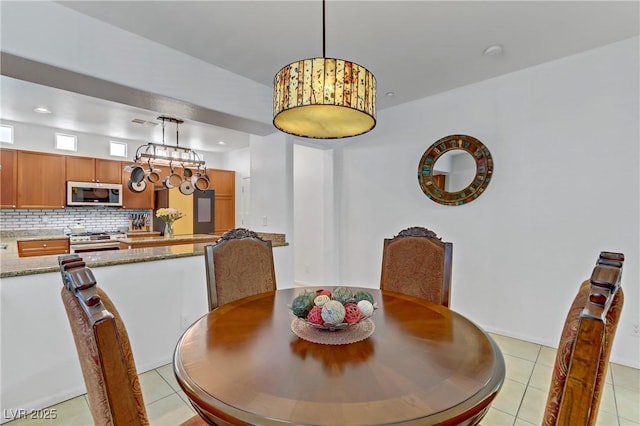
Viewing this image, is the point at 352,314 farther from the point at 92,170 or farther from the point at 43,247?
the point at 92,170

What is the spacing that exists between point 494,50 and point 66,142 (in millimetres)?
5966

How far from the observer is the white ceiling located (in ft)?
6.49

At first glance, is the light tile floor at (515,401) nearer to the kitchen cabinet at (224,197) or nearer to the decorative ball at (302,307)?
the decorative ball at (302,307)

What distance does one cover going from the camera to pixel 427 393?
0.84m

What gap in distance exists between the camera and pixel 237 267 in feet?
6.52

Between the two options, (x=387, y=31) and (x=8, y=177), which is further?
(x=8, y=177)

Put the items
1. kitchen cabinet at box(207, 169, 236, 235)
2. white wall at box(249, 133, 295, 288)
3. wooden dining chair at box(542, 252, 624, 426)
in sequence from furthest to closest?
kitchen cabinet at box(207, 169, 236, 235)
white wall at box(249, 133, 295, 288)
wooden dining chair at box(542, 252, 624, 426)

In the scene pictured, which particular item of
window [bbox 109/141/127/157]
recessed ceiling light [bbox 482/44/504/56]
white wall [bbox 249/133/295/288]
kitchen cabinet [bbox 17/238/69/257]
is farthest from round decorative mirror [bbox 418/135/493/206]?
window [bbox 109/141/127/157]

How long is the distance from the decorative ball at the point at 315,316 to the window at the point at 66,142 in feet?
18.4

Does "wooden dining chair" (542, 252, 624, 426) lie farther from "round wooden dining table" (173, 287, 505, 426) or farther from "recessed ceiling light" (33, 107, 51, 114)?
"recessed ceiling light" (33, 107, 51, 114)

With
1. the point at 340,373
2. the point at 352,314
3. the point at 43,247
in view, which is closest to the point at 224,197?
A: the point at 43,247

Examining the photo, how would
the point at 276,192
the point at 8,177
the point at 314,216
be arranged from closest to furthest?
the point at 276,192, the point at 8,177, the point at 314,216

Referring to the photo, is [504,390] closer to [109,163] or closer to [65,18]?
[65,18]

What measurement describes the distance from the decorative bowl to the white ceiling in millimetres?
1778
